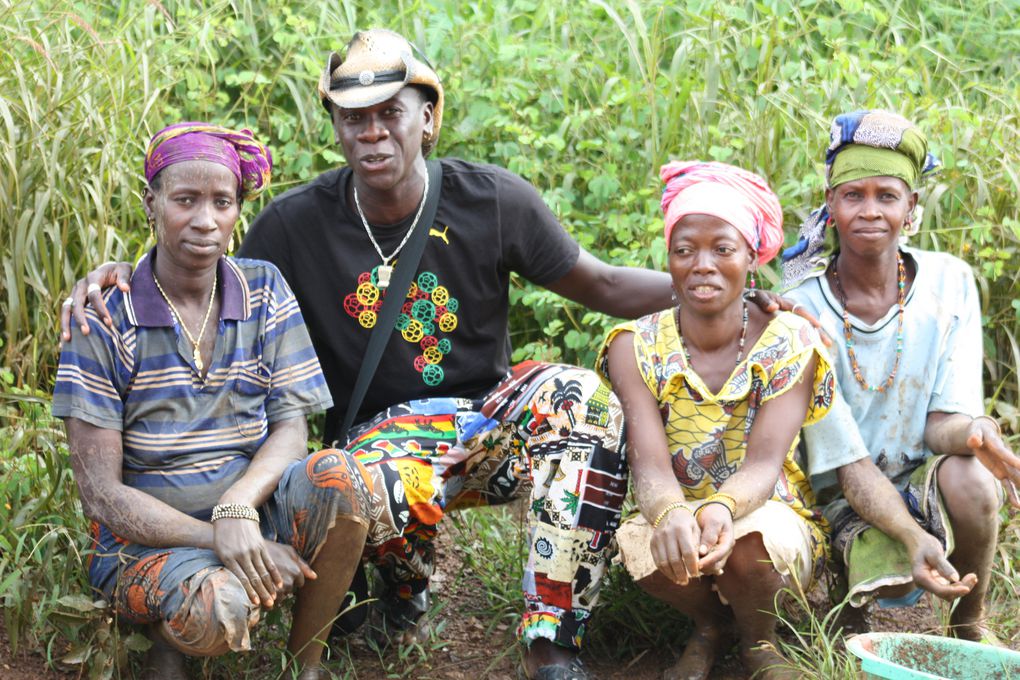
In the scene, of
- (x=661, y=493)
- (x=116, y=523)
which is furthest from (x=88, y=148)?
(x=661, y=493)

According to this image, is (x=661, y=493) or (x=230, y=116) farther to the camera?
(x=230, y=116)

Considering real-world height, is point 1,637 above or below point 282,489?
below

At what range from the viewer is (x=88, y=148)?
4586mm

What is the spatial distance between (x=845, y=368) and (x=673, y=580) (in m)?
0.89

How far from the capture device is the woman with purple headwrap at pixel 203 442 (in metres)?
2.95

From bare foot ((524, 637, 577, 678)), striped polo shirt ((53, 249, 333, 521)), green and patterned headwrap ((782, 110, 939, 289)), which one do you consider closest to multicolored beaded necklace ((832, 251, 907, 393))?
green and patterned headwrap ((782, 110, 939, 289))

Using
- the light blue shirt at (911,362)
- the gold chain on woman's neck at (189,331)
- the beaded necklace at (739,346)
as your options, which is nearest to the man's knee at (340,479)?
the gold chain on woman's neck at (189,331)

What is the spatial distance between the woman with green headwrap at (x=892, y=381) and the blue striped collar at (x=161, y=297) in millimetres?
1610

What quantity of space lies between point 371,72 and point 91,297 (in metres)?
1.03

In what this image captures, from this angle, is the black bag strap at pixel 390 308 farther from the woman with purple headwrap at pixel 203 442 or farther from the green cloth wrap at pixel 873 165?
the green cloth wrap at pixel 873 165

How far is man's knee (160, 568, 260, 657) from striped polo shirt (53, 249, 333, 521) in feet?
0.97

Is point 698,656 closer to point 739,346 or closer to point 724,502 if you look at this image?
point 724,502

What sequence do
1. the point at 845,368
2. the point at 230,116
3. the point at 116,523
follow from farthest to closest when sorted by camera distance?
the point at 230,116, the point at 845,368, the point at 116,523

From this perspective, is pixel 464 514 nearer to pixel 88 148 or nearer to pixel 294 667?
pixel 294 667
